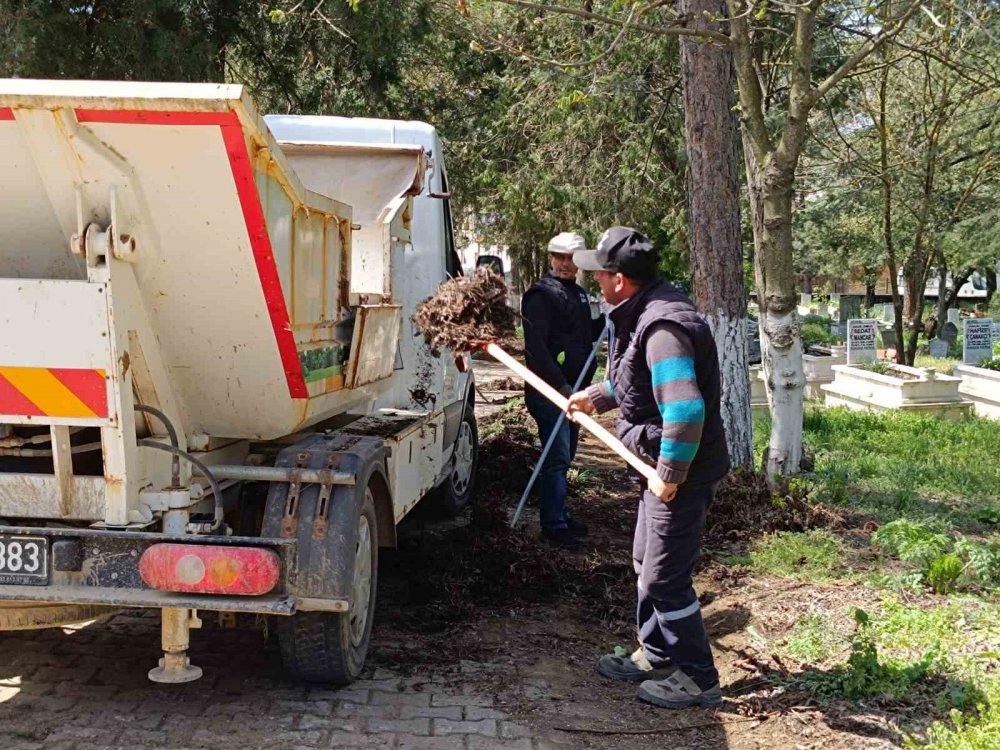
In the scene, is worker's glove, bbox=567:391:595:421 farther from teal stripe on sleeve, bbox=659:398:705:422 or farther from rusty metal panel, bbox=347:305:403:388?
rusty metal panel, bbox=347:305:403:388

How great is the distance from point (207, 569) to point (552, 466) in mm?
3621

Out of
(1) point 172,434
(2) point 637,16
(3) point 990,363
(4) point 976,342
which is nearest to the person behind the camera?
(1) point 172,434

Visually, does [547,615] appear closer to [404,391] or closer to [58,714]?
[404,391]

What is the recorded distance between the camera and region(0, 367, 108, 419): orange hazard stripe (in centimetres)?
369

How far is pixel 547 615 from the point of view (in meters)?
5.75

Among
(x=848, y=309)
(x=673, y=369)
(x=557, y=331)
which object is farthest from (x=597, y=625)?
(x=848, y=309)

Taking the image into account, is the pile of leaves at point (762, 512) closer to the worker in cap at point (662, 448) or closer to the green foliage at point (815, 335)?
the worker in cap at point (662, 448)

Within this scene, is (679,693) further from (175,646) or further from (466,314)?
(175,646)

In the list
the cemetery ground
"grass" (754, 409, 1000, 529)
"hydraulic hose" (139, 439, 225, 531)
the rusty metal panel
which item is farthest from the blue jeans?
"hydraulic hose" (139, 439, 225, 531)

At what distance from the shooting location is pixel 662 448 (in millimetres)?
4242

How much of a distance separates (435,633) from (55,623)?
6.40 ft

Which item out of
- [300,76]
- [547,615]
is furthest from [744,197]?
[547,615]

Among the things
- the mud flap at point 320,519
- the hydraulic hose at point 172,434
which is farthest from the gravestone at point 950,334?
the hydraulic hose at point 172,434

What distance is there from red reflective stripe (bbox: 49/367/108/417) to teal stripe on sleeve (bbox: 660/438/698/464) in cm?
208
